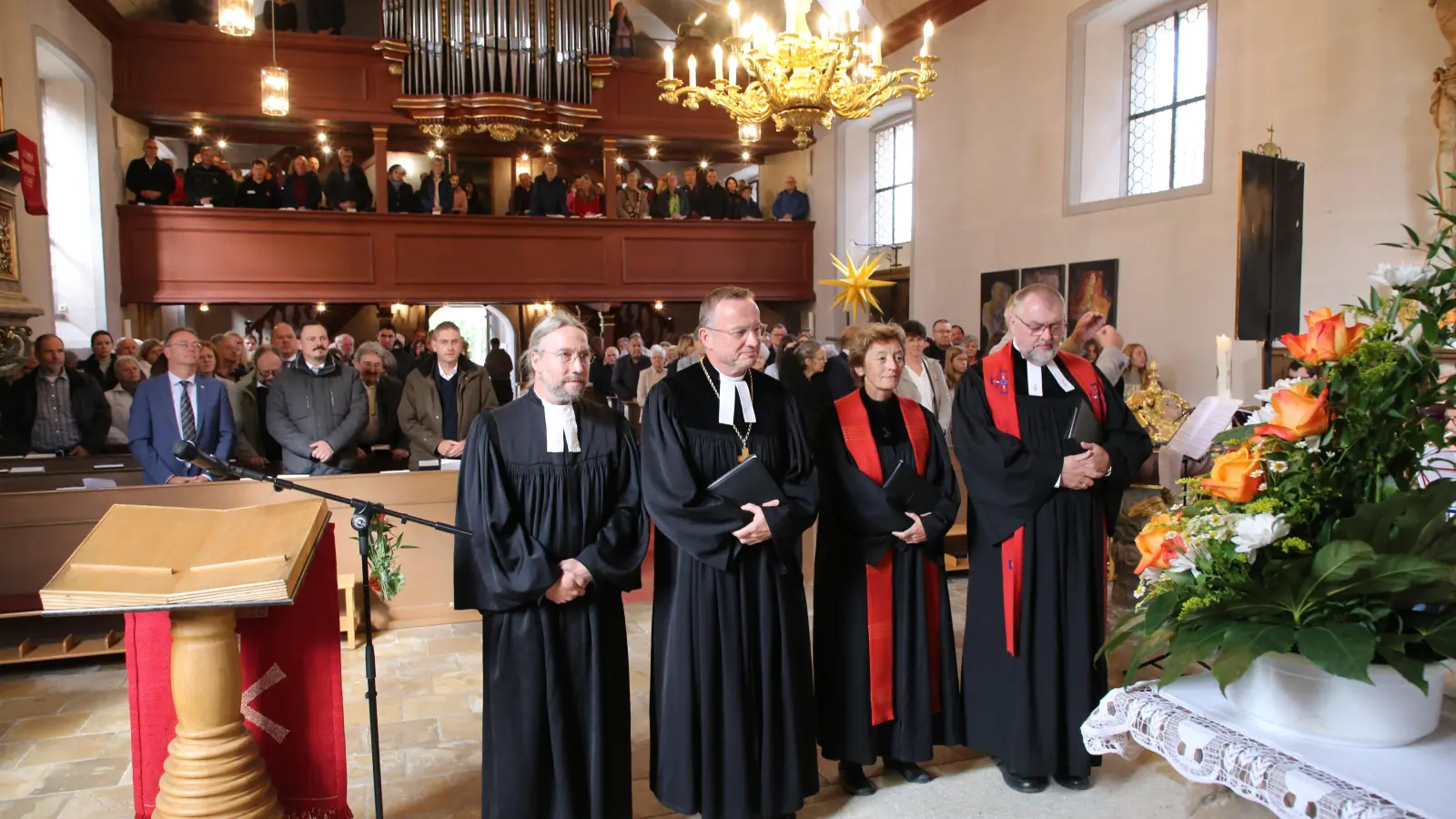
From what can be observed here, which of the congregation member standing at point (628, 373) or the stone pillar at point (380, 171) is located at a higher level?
the stone pillar at point (380, 171)

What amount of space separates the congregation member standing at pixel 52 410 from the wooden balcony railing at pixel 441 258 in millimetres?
5491

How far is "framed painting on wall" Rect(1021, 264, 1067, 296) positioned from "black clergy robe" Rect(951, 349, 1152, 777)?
7.33 metres

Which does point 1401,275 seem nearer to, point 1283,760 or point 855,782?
point 1283,760

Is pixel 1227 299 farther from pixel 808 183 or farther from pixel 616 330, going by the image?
pixel 616 330

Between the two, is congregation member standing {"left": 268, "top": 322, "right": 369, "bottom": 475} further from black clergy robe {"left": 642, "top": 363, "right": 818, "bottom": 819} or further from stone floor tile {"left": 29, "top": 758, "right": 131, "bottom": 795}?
black clergy robe {"left": 642, "top": 363, "right": 818, "bottom": 819}

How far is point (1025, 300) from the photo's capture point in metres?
3.42

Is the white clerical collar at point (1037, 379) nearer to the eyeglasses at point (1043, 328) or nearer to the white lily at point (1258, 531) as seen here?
the eyeglasses at point (1043, 328)

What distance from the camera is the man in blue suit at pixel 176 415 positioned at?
5.34 m

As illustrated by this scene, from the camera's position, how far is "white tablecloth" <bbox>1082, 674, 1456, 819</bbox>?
4.39 feet

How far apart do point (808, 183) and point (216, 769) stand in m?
13.6

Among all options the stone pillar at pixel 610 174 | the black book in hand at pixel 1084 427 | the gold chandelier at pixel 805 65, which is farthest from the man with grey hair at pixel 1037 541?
the stone pillar at pixel 610 174

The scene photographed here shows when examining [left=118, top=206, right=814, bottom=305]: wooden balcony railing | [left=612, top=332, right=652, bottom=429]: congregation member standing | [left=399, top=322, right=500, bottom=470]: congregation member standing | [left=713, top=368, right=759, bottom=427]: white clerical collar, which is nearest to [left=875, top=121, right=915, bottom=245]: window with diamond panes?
[left=118, top=206, right=814, bottom=305]: wooden balcony railing

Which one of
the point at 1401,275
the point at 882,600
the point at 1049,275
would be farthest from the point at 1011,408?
the point at 1049,275

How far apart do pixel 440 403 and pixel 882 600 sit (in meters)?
3.68
